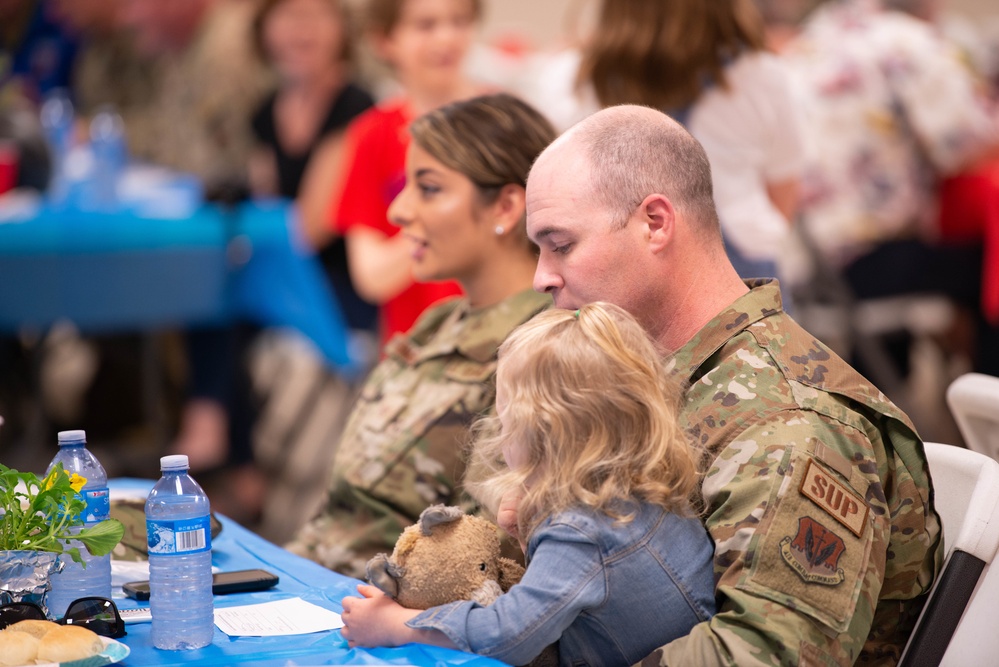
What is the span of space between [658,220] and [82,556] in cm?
93

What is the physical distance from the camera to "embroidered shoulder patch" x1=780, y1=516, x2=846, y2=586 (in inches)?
57.4

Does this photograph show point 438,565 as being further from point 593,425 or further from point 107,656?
point 107,656

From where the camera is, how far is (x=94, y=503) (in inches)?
67.9

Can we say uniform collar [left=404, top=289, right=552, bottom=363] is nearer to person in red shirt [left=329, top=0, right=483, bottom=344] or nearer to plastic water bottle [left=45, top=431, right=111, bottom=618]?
plastic water bottle [left=45, top=431, right=111, bottom=618]

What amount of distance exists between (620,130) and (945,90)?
131 inches

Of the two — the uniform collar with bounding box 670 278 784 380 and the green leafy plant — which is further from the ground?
the uniform collar with bounding box 670 278 784 380

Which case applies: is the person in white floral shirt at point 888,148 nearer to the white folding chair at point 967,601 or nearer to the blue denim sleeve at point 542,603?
the white folding chair at point 967,601

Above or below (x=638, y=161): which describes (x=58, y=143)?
above

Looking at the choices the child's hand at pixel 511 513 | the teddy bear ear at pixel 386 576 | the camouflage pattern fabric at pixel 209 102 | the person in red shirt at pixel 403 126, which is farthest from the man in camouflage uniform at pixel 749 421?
the camouflage pattern fabric at pixel 209 102

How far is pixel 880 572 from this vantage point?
5.07 feet

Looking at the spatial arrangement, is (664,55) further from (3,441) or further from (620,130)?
(3,441)

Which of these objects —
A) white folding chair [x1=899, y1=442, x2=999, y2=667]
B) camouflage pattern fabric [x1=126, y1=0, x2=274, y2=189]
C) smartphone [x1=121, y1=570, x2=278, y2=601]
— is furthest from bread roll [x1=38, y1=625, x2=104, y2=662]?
camouflage pattern fabric [x1=126, y1=0, x2=274, y2=189]

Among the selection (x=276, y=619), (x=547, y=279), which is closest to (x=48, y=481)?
(x=276, y=619)

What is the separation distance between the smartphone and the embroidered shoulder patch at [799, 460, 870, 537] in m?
0.81
